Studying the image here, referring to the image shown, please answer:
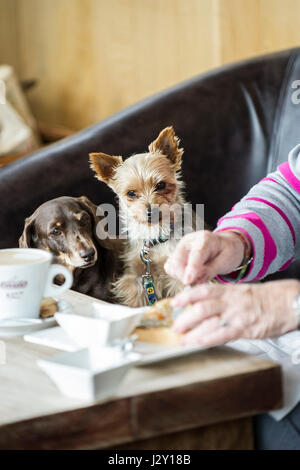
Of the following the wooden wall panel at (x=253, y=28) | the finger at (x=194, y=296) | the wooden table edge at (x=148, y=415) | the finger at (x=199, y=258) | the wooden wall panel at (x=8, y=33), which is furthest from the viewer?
the wooden wall panel at (x=8, y=33)

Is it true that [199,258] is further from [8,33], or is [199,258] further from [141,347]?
[8,33]

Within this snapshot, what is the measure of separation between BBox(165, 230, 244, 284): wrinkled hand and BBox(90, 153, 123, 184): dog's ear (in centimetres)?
16

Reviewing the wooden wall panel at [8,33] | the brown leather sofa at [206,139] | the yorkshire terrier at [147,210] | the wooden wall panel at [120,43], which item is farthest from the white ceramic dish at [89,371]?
the wooden wall panel at [8,33]

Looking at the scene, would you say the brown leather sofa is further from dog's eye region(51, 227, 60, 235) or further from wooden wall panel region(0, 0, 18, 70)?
wooden wall panel region(0, 0, 18, 70)

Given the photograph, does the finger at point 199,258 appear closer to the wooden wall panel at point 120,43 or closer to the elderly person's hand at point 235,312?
the elderly person's hand at point 235,312

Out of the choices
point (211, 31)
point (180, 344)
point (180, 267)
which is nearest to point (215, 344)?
point (180, 344)

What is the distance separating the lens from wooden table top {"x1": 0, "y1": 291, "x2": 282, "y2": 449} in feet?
1.50

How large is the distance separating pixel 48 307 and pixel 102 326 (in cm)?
18

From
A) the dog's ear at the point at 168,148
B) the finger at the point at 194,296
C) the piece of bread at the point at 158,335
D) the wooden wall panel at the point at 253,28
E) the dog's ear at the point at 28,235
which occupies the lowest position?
the piece of bread at the point at 158,335

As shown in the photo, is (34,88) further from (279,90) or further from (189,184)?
(189,184)

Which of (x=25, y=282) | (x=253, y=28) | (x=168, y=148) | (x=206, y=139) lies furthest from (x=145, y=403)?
(x=253, y=28)

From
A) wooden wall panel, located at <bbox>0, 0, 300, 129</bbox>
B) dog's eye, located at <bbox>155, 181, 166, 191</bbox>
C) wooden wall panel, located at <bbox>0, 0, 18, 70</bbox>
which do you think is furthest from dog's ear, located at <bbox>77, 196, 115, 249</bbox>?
wooden wall panel, located at <bbox>0, 0, 18, 70</bbox>

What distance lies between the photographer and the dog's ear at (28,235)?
0.83m

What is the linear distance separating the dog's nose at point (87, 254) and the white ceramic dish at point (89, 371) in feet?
0.96
